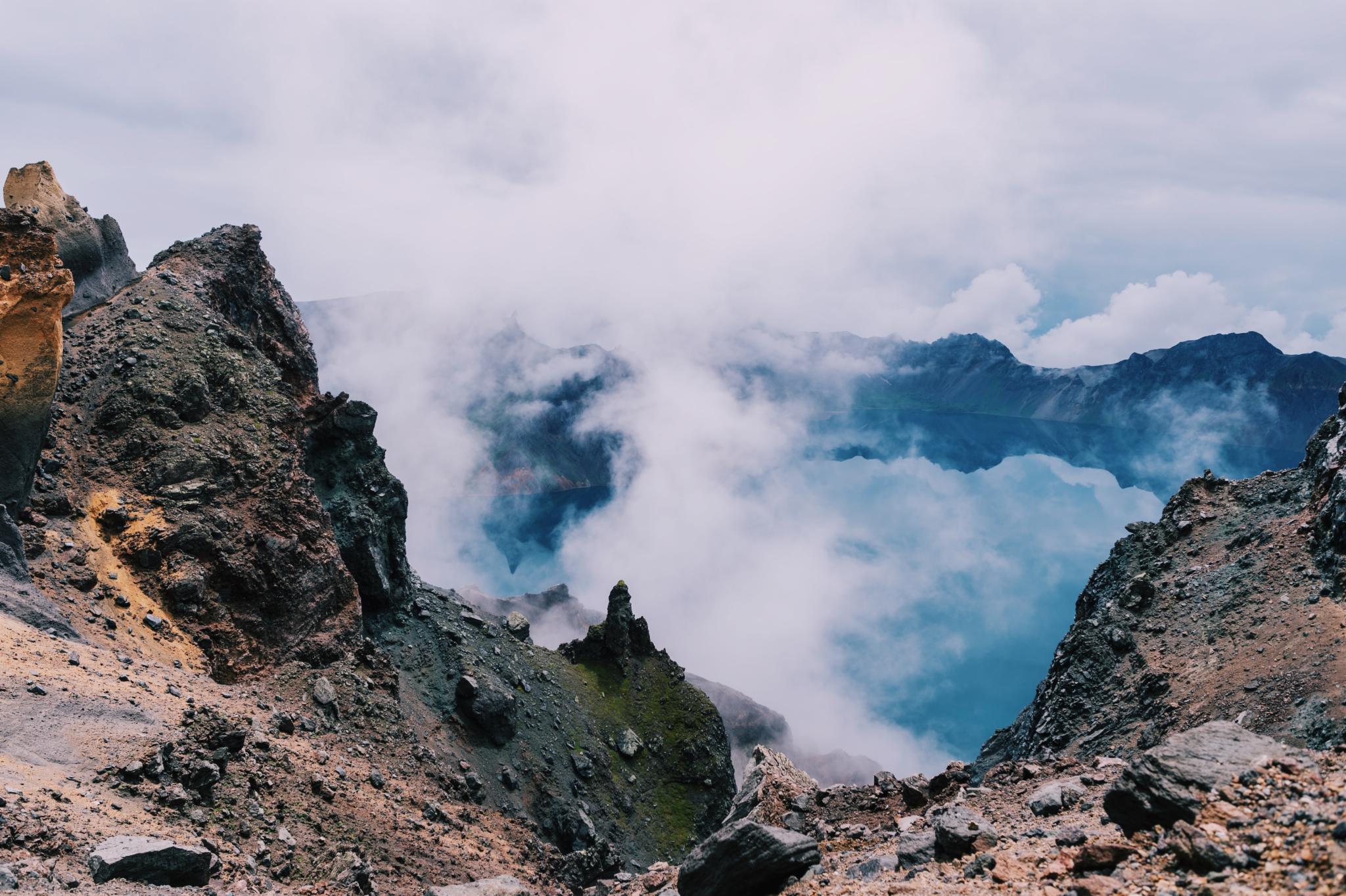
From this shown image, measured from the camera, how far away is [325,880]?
66.7 feet

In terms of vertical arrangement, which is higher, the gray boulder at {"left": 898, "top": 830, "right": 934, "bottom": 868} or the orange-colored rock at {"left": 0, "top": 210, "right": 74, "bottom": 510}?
the orange-colored rock at {"left": 0, "top": 210, "right": 74, "bottom": 510}

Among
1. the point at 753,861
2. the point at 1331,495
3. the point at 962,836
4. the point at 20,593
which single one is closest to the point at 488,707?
the point at 20,593

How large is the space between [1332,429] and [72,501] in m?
55.7

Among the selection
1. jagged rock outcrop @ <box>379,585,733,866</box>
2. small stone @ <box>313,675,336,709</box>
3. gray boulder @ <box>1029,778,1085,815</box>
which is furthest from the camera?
jagged rock outcrop @ <box>379,585,733,866</box>

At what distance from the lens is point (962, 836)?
1445 cm

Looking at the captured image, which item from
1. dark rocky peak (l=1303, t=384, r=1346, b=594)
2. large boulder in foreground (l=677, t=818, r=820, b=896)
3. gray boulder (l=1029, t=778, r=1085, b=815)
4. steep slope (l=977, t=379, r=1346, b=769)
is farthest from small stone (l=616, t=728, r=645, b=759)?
large boulder in foreground (l=677, t=818, r=820, b=896)

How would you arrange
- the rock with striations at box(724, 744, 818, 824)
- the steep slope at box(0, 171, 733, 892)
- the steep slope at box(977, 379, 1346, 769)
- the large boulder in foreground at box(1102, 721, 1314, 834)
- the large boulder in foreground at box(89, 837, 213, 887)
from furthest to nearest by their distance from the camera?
the steep slope at box(977, 379, 1346, 769)
the rock with striations at box(724, 744, 818, 824)
the steep slope at box(0, 171, 733, 892)
the large boulder in foreground at box(89, 837, 213, 887)
the large boulder in foreground at box(1102, 721, 1314, 834)

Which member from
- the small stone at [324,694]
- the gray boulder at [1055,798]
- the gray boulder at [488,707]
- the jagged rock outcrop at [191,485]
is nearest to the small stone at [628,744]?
the gray boulder at [488,707]

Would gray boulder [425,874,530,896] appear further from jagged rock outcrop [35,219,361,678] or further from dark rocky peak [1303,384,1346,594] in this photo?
dark rocky peak [1303,384,1346,594]

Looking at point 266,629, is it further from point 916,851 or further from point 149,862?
point 916,851

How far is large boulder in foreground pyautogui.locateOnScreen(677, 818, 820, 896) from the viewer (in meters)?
14.6

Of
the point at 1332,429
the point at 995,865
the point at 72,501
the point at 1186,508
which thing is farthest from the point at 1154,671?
the point at 72,501

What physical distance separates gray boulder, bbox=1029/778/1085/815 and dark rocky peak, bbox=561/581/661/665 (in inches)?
2462

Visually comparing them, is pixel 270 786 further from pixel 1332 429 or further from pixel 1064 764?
pixel 1332 429
